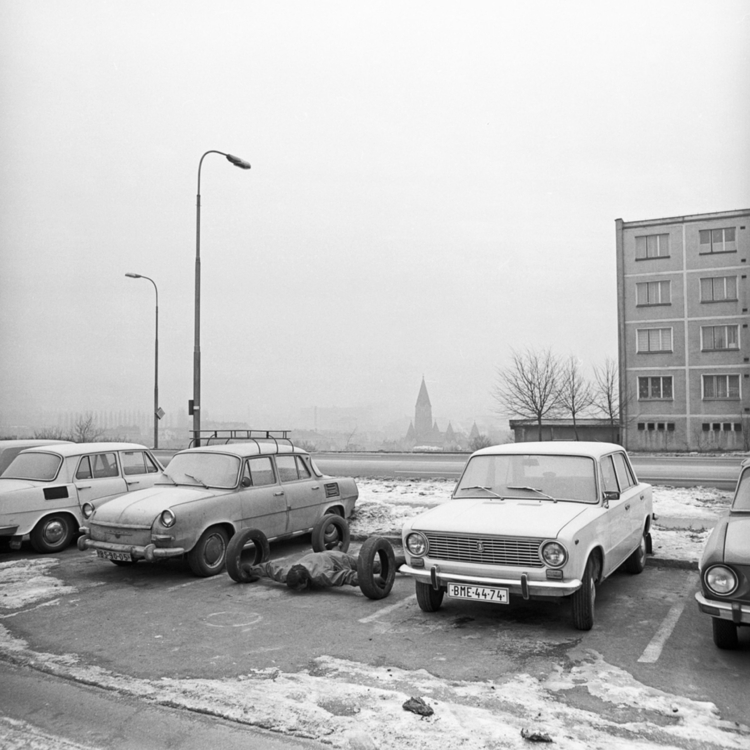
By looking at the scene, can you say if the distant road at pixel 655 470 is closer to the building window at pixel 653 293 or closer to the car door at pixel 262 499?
the car door at pixel 262 499

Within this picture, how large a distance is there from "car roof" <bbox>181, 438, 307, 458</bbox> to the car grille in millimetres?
3772

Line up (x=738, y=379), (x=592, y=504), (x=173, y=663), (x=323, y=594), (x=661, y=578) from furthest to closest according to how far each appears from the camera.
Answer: (x=738, y=379)
(x=661, y=578)
(x=323, y=594)
(x=592, y=504)
(x=173, y=663)

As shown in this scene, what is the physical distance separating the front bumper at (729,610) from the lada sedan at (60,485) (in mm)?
8425

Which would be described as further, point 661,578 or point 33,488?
point 33,488

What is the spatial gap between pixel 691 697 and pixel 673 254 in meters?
47.1


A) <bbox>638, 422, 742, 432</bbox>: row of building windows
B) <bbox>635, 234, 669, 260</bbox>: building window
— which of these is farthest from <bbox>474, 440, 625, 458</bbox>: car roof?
<bbox>635, 234, 669, 260</bbox>: building window

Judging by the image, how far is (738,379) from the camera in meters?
44.5

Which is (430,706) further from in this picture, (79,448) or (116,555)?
(79,448)

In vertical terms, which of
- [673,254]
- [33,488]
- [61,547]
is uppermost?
[673,254]

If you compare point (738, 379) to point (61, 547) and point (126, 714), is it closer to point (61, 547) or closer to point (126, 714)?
point (61, 547)

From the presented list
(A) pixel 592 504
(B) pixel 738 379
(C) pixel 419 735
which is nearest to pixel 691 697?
(C) pixel 419 735

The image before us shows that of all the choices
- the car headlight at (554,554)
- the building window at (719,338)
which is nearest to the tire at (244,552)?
the car headlight at (554,554)

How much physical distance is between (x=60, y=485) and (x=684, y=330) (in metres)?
44.2

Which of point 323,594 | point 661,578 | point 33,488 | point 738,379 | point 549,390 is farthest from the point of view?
point 738,379
